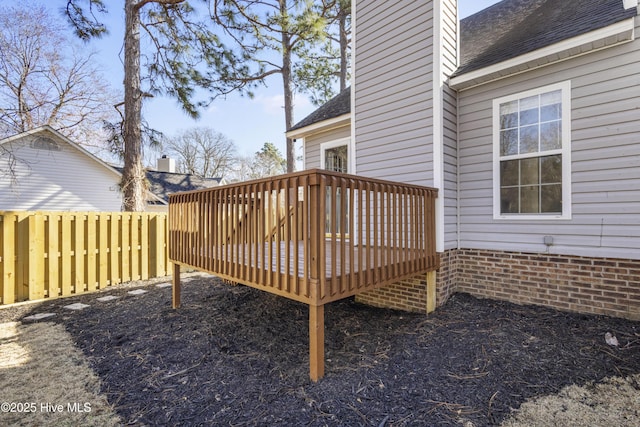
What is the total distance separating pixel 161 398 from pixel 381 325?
235 cm

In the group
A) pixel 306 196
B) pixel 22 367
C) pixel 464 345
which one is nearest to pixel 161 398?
pixel 22 367

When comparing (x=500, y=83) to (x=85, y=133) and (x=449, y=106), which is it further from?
(x=85, y=133)

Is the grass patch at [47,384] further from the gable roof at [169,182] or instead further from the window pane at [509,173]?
the gable roof at [169,182]

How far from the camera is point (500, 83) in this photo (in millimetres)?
4008

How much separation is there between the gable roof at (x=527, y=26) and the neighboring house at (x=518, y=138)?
28 millimetres

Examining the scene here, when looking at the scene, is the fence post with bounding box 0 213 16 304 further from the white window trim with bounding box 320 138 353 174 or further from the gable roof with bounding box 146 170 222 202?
the gable roof with bounding box 146 170 222 202

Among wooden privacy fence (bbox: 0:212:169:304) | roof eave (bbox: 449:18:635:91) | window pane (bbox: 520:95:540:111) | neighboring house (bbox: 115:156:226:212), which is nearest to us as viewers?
roof eave (bbox: 449:18:635:91)

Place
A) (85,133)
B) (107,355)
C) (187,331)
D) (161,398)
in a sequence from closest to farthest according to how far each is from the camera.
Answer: (161,398)
(107,355)
(187,331)
(85,133)

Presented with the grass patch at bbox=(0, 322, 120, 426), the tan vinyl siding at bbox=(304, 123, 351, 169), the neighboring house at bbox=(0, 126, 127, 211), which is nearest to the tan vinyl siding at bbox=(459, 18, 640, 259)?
the tan vinyl siding at bbox=(304, 123, 351, 169)

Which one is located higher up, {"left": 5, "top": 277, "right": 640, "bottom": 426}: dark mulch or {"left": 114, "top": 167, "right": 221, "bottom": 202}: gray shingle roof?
{"left": 114, "top": 167, "right": 221, "bottom": 202}: gray shingle roof

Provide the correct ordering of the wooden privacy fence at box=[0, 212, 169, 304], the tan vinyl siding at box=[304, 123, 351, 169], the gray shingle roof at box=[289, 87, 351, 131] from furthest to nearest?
the tan vinyl siding at box=[304, 123, 351, 169] → the gray shingle roof at box=[289, 87, 351, 131] → the wooden privacy fence at box=[0, 212, 169, 304]

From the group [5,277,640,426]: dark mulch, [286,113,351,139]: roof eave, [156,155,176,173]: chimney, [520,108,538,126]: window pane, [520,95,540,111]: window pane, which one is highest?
[156,155,176,173]: chimney

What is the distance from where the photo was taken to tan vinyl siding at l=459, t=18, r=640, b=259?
3.16 metres

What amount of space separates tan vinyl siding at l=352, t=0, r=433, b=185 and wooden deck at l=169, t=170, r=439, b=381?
89cm
